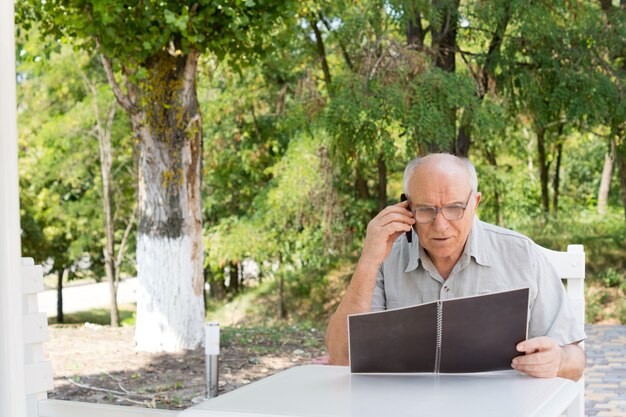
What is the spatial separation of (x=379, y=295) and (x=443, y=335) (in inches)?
28.2

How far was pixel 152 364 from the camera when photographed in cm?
675

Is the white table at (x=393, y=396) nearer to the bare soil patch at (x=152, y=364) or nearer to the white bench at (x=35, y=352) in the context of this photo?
the white bench at (x=35, y=352)

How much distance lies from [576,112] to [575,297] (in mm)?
7213

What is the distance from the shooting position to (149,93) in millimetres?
7172

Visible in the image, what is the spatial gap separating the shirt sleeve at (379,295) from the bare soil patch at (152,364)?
8.94 feet

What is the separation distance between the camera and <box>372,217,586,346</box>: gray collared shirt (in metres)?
2.43

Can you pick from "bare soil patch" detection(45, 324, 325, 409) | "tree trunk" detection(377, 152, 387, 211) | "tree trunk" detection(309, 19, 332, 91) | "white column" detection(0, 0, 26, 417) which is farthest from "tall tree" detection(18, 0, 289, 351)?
"tree trunk" detection(377, 152, 387, 211)

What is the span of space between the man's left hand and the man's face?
1.64 ft

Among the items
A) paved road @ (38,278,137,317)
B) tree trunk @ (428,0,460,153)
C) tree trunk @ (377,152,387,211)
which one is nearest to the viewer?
tree trunk @ (428,0,460,153)

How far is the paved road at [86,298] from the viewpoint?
21.7 m

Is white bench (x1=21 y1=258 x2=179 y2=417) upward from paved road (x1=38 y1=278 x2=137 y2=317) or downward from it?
upward

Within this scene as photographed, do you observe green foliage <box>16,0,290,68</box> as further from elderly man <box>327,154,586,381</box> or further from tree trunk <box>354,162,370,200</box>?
tree trunk <box>354,162,370,200</box>

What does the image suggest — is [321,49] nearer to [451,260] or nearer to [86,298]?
[451,260]

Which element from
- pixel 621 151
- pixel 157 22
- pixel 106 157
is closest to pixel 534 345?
pixel 157 22
